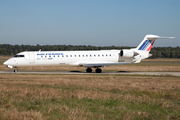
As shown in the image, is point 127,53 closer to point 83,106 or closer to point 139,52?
point 139,52

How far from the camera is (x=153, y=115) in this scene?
8.40 metres

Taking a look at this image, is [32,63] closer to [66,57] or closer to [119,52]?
[66,57]

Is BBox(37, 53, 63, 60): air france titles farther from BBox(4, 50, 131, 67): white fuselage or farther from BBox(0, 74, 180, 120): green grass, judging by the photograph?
BBox(0, 74, 180, 120): green grass

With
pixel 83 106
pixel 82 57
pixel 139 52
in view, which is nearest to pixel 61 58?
pixel 82 57

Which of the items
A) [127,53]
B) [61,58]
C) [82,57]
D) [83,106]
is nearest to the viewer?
[83,106]

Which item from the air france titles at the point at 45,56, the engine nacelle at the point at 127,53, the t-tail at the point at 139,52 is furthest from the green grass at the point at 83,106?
the t-tail at the point at 139,52

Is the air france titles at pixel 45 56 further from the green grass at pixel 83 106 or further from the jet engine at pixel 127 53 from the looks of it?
the green grass at pixel 83 106

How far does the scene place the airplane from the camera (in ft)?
99.2

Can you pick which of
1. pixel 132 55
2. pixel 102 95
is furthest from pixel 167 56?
pixel 102 95

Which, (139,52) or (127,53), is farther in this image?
(139,52)

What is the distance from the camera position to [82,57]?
3133cm

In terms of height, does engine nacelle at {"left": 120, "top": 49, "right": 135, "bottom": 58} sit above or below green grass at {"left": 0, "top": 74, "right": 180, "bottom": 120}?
above

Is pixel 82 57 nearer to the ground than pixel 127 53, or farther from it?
nearer to the ground

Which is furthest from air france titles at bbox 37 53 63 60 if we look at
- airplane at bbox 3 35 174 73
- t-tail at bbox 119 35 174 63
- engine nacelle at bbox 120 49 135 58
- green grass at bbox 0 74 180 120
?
green grass at bbox 0 74 180 120
